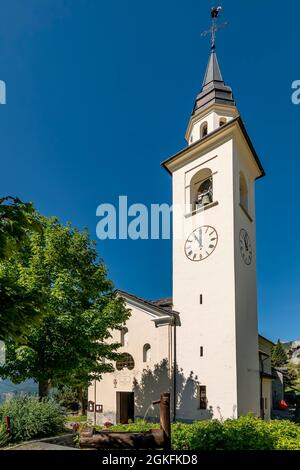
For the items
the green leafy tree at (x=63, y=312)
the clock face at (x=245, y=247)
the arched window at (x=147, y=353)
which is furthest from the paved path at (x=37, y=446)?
the clock face at (x=245, y=247)

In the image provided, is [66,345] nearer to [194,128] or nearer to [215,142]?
[215,142]

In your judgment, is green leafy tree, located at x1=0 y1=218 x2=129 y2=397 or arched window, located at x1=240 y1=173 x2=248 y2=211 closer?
green leafy tree, located at x1=0 y1=218 x2=129 y2=397

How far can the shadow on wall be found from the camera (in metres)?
17.9

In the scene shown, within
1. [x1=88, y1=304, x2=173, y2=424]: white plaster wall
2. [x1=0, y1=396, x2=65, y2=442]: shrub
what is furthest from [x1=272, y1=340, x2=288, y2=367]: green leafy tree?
[x1=0, y1=396, x2=65, y2=442]: shrub

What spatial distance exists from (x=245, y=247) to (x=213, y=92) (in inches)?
425

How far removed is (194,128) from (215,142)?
369 cm

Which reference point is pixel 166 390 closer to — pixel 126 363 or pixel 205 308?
pixel 126 363

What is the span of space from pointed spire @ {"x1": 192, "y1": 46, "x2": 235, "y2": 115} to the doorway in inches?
748

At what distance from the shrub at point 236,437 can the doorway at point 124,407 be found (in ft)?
38.7

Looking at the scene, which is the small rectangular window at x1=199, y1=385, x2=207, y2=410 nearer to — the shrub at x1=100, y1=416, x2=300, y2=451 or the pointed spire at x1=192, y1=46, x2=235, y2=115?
the shrub at x1=100, y1=416, x2=300, y2=451

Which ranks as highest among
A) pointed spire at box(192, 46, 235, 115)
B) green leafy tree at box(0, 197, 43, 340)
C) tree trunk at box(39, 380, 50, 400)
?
pointed spire at box(192, 46, 235, 115)

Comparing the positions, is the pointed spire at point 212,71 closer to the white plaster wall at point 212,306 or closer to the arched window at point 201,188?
the white plaster wall at point 212,306

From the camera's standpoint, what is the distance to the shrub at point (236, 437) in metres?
8.77
